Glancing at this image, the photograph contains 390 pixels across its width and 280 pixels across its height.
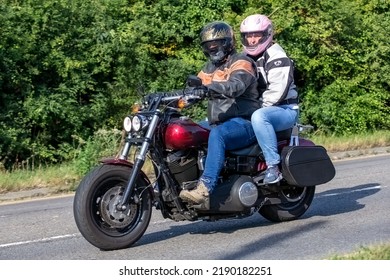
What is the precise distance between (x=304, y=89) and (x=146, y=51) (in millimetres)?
4956

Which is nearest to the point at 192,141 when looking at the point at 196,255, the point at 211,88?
the point at 211,88

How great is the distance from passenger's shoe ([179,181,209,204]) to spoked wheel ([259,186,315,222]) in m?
1.30

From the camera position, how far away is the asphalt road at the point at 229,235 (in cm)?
834

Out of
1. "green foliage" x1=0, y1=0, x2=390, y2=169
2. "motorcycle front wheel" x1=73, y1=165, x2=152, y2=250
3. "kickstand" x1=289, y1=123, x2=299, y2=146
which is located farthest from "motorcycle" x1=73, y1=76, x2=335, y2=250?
"green foliage" x1=0, y1=0, x2=390, y2=169

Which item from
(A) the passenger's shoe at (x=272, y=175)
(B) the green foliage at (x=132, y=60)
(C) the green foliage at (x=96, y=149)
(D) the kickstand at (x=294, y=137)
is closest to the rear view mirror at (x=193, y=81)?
(A) the passenger's shoe at (x=272, y=175)

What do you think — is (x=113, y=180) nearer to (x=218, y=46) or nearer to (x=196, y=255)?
(x=196, y=255)

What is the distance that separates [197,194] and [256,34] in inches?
79.2

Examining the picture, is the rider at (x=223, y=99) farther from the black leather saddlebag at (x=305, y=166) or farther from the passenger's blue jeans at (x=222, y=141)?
the black leather saddlebag at (x=305, y=166)

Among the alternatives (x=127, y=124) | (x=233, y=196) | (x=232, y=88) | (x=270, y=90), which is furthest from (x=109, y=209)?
(x=270, y=90)

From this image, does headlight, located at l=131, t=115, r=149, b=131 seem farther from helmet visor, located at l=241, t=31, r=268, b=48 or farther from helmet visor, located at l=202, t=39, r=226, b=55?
helmet visor, located at l=241, t=31, r=268, b=48

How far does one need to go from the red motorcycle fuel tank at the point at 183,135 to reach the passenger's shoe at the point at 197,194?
0.41 m

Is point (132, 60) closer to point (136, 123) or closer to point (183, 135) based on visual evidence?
point (183, 135)

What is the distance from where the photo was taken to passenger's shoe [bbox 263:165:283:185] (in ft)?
30.3

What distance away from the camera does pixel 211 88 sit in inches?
338
